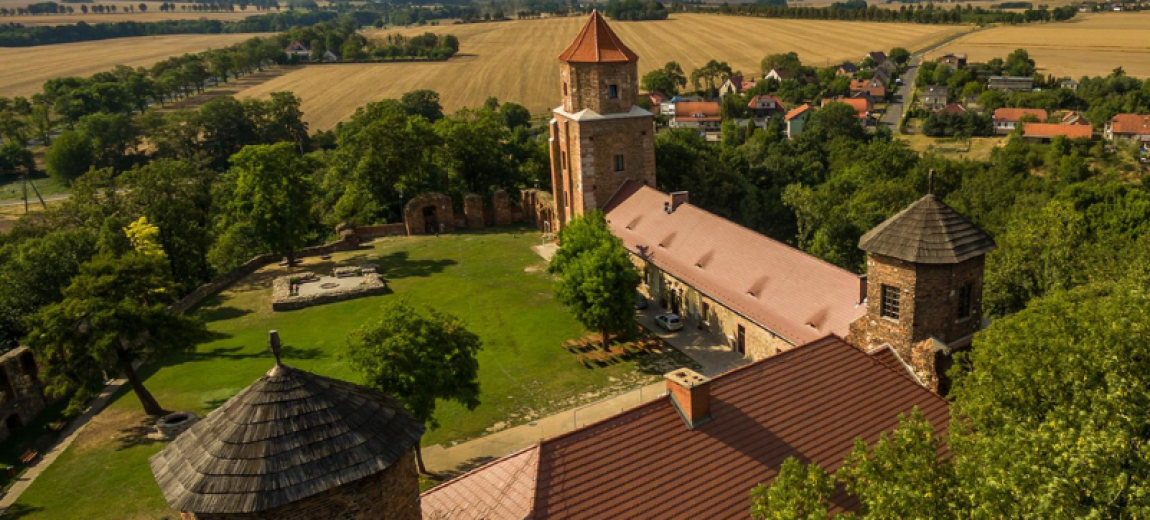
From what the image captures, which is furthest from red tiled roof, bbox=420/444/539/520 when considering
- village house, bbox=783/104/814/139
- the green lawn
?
village house, bbox=783/104/814/139

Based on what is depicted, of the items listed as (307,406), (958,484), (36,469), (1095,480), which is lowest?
(36,469)

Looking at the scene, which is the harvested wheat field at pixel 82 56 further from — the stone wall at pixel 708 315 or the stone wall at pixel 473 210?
the stone wall at pixel 708 315

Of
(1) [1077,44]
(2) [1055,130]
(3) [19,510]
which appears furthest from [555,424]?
(1) [1077,44]

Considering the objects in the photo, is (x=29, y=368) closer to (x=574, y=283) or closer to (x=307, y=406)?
(x=574, y=283)

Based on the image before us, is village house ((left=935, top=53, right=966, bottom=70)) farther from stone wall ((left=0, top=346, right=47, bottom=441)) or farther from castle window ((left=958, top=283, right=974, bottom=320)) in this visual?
stone wall ((left=0, top=346, right=47, bottom=441))

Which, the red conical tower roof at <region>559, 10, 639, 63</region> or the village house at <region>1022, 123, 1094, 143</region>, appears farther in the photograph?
the village house at <region>1022, 123, 1094, 143</region>

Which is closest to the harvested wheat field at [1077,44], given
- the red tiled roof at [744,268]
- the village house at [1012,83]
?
the village house at [1012,83]

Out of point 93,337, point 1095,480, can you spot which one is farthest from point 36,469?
point 1095,480
